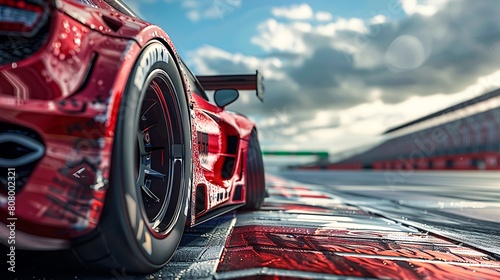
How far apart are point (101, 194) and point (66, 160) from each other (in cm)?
15

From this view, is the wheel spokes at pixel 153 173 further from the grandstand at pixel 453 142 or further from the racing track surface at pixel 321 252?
the grandstand at pixel 453 142

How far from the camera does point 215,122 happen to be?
2855 millimetres

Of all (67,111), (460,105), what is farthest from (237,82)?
(460,105)

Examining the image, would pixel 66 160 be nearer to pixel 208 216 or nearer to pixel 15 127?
pixel 15 127

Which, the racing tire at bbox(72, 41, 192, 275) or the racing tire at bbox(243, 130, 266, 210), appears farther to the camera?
the racing tire at bbox(243, 130, 266, 210)

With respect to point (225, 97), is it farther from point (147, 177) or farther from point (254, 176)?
point (147, 177)

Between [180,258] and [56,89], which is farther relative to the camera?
[180,258]

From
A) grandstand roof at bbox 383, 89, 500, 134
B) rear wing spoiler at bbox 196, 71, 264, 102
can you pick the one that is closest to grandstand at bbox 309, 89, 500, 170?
grandstand roof at bbox 383, 89, 500, 134

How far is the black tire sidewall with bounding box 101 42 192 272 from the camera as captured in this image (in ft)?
4.40

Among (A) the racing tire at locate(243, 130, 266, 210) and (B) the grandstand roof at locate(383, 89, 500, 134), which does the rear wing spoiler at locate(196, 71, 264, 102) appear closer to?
(A) the racing tire at locate(243, 130, 266, 210)

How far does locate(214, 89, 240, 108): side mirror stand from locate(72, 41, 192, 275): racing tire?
3.60 feet

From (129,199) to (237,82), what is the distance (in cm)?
307

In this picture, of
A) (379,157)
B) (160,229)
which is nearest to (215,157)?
(160,229)

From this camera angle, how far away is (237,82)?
4.34m
